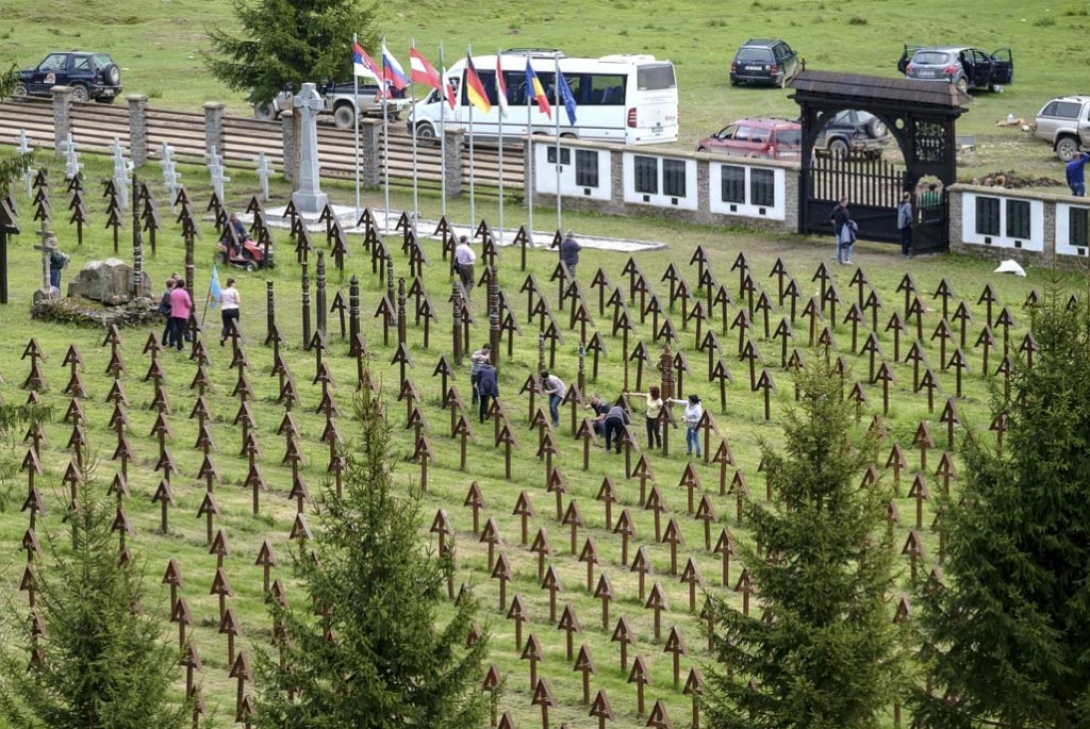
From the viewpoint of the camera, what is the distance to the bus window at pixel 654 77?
1951 inches

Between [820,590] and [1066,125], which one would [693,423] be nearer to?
[820,590]

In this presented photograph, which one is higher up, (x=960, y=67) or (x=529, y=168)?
(x=529, y=168)

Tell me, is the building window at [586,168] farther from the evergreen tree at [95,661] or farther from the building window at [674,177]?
the evergreen tree at [95,661]

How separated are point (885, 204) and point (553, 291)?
740 centimetres

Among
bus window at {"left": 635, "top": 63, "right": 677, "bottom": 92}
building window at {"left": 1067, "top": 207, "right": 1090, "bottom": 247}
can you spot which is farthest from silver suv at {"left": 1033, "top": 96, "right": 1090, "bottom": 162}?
building window at {"left": 1067, "top": 207, "right": 1090, "bottom": 247}

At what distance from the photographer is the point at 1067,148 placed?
50.1m

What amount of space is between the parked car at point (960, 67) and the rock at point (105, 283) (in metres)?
28.3

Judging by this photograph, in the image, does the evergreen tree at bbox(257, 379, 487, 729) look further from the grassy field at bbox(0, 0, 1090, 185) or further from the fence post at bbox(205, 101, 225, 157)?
the grassy field at bbox(0, 0, 1090, 185)

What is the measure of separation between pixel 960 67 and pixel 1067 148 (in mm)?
8359

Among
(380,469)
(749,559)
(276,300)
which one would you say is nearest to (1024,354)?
(276,300)

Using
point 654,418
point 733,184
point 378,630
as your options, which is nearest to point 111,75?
point 733,184

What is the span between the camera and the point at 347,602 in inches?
656

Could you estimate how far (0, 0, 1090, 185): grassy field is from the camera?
58.2 metres

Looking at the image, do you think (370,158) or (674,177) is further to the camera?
(370,158)
